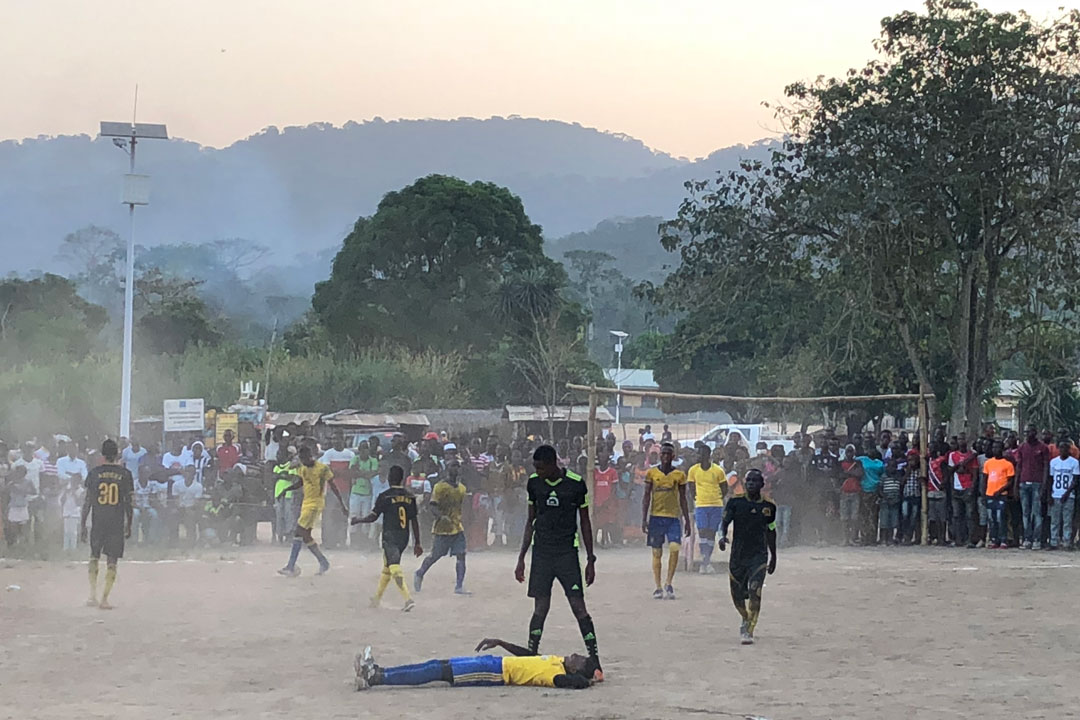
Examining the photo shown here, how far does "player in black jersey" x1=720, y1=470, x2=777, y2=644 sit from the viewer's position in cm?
1256

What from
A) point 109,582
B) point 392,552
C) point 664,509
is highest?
point 664,509

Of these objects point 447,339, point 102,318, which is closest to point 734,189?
point 447,339

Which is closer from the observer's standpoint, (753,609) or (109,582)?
(753,609)

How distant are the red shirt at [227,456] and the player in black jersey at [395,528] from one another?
8334 mm

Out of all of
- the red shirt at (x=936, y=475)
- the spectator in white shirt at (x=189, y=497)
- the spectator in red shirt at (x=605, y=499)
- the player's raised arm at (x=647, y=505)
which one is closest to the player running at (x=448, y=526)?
the player's raised arm at (x=647, y=505)

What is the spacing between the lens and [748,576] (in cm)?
1255

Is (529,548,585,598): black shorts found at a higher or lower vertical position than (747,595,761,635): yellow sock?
higher

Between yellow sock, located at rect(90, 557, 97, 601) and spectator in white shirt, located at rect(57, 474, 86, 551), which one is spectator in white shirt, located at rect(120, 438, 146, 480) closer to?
spectator in white shirt, located at rect(57, 474, 86, 551)

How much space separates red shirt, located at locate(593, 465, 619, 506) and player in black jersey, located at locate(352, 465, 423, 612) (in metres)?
7.75

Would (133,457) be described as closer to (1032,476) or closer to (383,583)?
(383,583)

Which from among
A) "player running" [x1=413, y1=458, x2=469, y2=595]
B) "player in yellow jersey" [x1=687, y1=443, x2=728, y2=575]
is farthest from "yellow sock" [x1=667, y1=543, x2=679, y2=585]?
"player running" [x1=413, y1=458, x2=469, y2=595]

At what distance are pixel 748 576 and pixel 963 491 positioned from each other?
11.5 meters

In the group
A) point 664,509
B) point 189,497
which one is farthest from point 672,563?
point 189,497

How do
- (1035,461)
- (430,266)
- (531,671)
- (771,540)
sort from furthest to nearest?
1. (430,266)
2. (1035,461)
3. (771,540)
4. (531,671)
